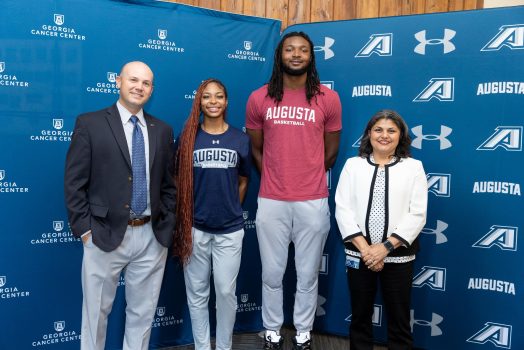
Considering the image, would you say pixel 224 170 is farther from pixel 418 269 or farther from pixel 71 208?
pixel 418 269

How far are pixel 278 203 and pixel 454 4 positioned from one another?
82.1 inches

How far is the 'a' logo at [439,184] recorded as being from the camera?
300 centimetres

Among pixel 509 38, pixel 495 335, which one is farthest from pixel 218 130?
pixel 495 335

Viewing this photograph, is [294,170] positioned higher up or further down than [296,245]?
higher up

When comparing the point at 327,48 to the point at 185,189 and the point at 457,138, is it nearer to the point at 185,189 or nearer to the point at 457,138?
the point at 457,138

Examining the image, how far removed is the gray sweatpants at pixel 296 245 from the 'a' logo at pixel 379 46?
3.34ft

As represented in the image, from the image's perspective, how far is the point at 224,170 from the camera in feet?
8.73

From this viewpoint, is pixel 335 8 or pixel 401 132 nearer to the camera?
pixel 401 132

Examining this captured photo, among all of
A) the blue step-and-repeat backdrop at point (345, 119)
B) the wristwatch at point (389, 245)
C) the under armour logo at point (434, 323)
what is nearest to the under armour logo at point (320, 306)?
the blue step-and-repeat backdrop at point (345, 119)

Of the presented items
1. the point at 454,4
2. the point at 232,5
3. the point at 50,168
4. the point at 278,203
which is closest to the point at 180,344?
the point at 278,203

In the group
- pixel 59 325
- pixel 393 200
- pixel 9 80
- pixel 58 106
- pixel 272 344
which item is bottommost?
pixel 272 344

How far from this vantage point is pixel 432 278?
3.08m

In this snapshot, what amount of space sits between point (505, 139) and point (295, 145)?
1200 mm

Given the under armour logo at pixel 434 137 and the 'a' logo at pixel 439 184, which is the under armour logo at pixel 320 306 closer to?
the 'a' logo at pixel 439 184
